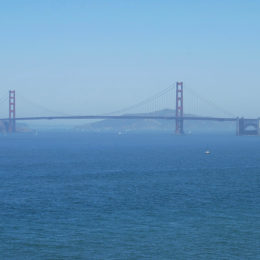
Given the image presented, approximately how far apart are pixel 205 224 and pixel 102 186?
10.6 m

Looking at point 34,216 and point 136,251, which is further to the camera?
point 34,216

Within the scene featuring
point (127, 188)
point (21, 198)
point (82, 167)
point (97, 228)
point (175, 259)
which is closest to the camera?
point (175, 259)

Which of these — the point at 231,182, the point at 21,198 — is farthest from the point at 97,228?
the point at 231,182

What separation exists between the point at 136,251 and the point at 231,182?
52.0 feet

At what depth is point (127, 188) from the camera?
27922 mm

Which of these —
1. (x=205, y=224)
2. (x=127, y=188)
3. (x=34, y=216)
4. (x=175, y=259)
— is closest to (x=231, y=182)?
(x=127, y=188)

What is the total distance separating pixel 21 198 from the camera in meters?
24.3

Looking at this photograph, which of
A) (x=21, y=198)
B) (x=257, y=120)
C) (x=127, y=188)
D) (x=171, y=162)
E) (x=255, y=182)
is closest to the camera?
(x=21, y=198)

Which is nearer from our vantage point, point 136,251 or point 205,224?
point 136,251

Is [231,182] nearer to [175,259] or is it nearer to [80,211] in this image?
[80,211]

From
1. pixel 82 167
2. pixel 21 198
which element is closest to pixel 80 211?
pixel 21 198

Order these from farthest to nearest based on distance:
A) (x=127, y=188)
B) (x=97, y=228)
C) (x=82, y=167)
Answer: (x=82, y=167)
(x=127, y=188)
(x=97, y=228)

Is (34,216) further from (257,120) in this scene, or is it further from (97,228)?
(257,120)

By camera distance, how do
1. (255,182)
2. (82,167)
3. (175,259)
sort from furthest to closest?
(82,167) → (255,182) → (175,259)
